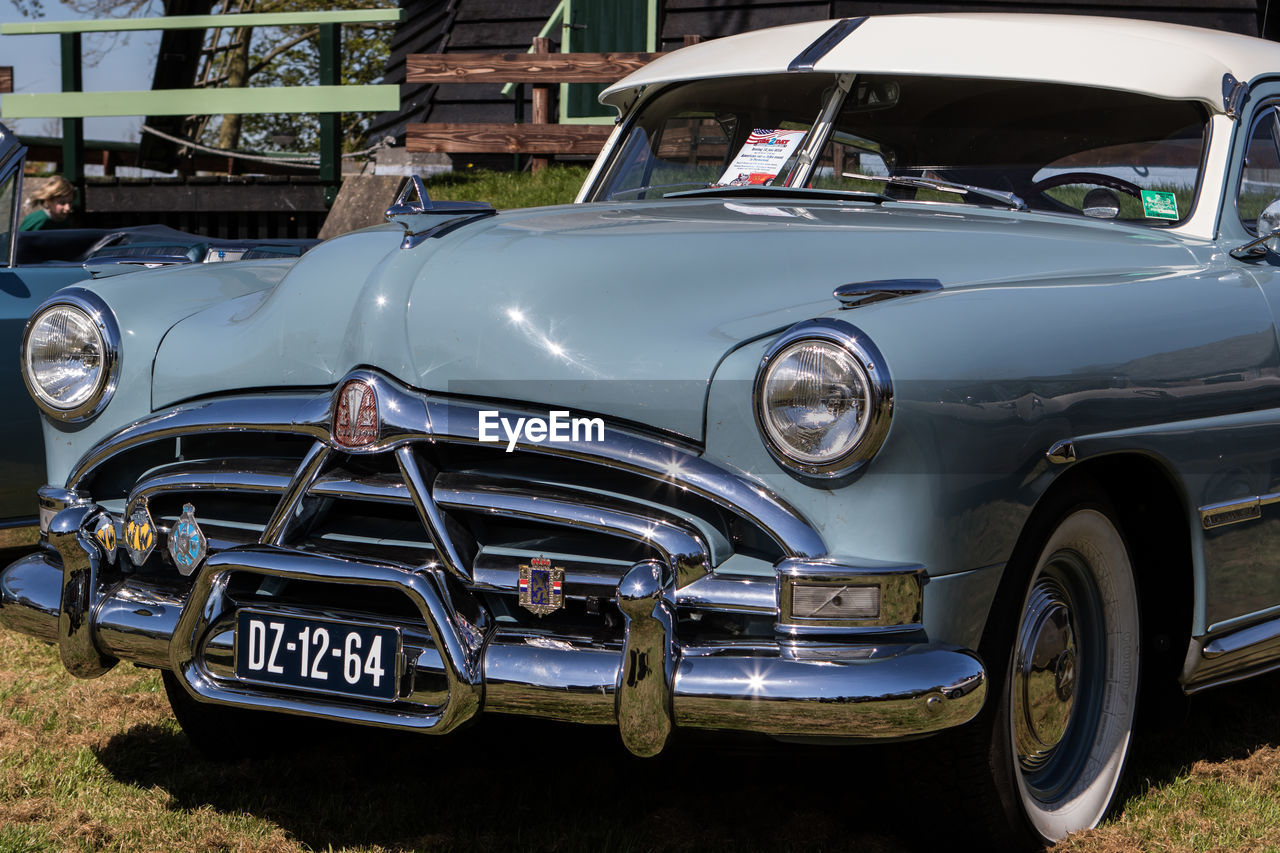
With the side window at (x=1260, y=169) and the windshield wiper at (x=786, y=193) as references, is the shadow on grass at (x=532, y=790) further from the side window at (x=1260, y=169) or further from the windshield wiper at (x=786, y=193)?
the side window at (x=1260, y=169)

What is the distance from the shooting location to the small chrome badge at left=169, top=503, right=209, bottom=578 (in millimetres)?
2809

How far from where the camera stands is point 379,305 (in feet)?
8.83

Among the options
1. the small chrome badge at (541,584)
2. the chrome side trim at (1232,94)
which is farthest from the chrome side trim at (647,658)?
the chrome side trim at (1232,94)

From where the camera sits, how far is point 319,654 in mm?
2557

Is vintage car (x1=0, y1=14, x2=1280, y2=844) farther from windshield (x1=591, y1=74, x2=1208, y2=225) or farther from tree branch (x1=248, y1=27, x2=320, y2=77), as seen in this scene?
tree branch (x1=248, y1=27, x2=320, y2=77)

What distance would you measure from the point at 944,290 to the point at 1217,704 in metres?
1.94

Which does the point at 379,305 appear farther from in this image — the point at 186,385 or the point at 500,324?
the point at 186,385

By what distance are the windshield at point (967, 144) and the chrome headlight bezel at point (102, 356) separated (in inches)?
58.8

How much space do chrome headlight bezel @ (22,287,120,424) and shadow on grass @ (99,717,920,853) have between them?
0.81m

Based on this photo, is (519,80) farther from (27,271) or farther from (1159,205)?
(1159,205)

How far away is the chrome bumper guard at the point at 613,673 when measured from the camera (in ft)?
7.52

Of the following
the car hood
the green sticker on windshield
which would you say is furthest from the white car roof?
the car hood

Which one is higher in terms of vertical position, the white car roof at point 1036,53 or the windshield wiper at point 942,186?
the white car roof at point 1036,53

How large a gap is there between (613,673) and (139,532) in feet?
3.47
